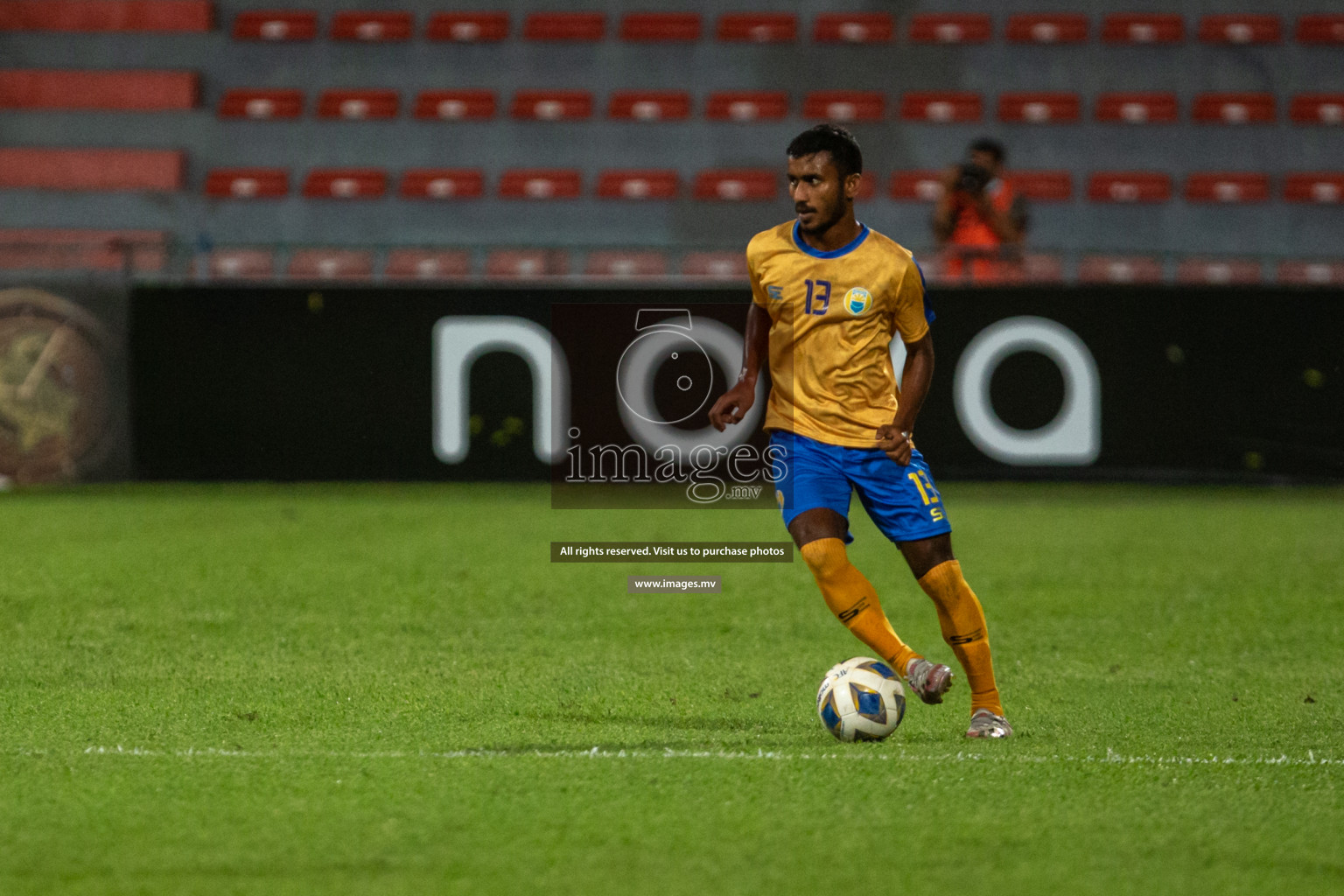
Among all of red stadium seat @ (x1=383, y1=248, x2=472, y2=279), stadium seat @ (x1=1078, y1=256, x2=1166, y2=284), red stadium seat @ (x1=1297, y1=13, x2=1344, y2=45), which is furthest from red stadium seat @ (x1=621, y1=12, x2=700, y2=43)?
stadium seat @ (x1=1078, y1=256, x2=1166, y2=284)

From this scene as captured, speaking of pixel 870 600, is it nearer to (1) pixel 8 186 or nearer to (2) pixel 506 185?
(2) pixel 506 185

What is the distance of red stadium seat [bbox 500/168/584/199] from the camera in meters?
18.9

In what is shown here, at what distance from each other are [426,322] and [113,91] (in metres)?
8.88

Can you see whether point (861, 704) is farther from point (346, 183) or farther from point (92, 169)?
point (92, 169)

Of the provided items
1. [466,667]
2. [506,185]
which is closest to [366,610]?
[466,667]

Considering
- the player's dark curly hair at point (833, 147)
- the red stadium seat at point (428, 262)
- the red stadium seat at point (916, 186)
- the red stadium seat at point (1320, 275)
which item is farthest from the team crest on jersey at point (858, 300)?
the red stadium seat at point (916, 186)

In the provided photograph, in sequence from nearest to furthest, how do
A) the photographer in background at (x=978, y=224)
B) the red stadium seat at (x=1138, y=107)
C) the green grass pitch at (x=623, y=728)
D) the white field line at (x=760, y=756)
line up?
1. the green grass pitch at (x=623, y=728)
2. the white field line at (x=760, y=756)
3. the photographer in background at (x=978, y=224)
4. the red stadium seat at (x=1138, y=107)

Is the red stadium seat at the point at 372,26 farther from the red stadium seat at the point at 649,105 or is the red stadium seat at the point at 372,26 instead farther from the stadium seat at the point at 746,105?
the stadium seat at the point at 746,105

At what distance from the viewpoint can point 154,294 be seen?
13.4 m

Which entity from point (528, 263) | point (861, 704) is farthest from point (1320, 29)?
point (861, 704)

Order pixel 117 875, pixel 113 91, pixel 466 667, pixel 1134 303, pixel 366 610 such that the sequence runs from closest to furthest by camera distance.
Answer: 1. pixel 117 875
2. pixel 466 667
3. pixel 366 610
4. pixel 1134 303
5. pixel 113 91

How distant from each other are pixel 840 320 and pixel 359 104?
51.8 feet

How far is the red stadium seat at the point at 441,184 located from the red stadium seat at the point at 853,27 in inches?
178

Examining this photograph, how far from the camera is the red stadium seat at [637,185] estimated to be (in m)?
18.9
